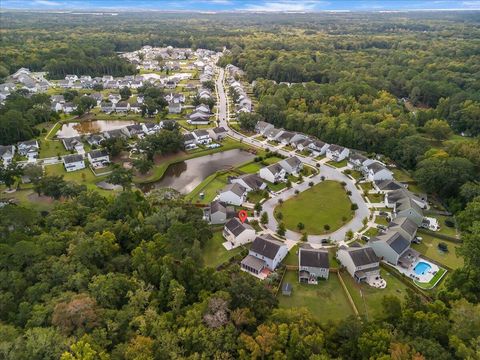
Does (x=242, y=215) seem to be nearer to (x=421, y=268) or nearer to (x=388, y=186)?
(x=421, y=268)

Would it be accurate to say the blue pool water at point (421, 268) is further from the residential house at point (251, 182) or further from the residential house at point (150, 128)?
the residential house at point (150, 128)

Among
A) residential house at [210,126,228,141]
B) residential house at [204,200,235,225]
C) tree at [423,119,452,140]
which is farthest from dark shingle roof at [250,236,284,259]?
tree at [423,119,452,140]

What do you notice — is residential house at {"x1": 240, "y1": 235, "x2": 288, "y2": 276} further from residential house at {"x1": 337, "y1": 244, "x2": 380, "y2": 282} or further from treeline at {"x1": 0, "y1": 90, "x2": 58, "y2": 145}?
treeline at {"x1": 0, "y1": 90, "x2": 58, "y2": 145}

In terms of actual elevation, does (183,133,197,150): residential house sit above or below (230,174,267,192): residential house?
below

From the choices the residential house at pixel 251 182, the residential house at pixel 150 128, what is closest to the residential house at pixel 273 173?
the residential house at pixel 251 182

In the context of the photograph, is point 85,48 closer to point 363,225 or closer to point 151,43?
point 151,43

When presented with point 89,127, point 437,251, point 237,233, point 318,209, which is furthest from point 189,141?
point 437,251
